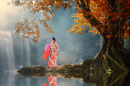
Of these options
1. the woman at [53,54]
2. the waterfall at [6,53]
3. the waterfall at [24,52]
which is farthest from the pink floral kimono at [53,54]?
the waterfall at [24,52]

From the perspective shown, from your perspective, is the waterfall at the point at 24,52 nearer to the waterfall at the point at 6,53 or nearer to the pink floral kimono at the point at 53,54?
the waterfall at the point at 6,53

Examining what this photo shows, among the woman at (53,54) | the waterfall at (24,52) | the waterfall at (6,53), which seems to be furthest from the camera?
the waterfall at (24,52)

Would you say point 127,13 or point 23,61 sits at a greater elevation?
point 127,13

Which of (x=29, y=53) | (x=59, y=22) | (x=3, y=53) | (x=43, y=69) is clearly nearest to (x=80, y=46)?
(x=59, y=22)

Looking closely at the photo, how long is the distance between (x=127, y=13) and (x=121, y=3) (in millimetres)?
567

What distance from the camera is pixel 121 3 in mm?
7910

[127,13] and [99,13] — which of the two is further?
A: [99,13]

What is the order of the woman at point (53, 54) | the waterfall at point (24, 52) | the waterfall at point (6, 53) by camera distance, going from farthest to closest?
1. the waterfall at point (24, 52)
2. the waterfall at point (6, 53)
3. the woman at point (53, 54)

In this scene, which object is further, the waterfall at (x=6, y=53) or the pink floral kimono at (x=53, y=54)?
the waterfall at (x=6, y=53)

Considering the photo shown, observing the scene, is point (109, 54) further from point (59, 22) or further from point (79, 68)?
point (59, 22)

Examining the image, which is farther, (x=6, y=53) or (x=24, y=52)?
(x=24, y=52)

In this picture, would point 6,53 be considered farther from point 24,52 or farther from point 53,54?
point 53,54

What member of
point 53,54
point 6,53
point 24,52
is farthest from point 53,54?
point 24,52

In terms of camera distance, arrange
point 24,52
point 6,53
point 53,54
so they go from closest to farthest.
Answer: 1. point 53,54
2. point 6,53
3. point 24,52
